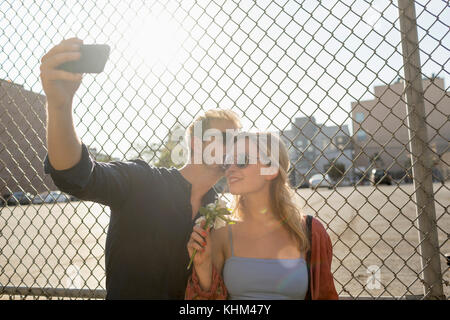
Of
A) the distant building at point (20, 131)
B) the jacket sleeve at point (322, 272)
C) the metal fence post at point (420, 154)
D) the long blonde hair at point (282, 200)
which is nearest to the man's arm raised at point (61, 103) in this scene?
the long blonde hair at point (282, 200)

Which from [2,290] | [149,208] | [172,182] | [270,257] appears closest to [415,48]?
[270,257]

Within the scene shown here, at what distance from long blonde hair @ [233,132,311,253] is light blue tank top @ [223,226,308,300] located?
175 mm

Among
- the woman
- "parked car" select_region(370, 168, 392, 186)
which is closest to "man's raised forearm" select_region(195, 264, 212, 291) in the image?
the woman

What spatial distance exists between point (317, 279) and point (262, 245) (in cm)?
40

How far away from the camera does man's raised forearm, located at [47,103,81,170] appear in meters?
1.16

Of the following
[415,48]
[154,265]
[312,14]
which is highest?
[312,14]

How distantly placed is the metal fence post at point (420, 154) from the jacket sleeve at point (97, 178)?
5.79 ft

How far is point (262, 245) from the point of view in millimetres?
2117

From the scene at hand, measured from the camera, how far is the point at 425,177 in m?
2.01

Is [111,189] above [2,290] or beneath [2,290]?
above

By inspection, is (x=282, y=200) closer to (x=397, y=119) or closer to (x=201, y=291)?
(x=201, y=291)
